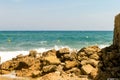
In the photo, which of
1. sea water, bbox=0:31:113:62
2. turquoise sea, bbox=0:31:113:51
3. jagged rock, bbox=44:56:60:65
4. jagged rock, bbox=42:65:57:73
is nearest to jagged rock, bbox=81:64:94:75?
jagged rock, bbox=42:65:57:73

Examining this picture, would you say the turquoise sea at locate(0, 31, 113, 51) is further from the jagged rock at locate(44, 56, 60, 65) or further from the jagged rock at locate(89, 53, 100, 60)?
the jagged rock at locate(89, 53, 100, 60)

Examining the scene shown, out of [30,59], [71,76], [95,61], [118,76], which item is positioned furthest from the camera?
[30,59]

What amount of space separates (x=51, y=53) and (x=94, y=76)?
4183 mm

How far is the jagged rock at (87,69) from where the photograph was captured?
16.3m

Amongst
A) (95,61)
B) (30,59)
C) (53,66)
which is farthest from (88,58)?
(30,59)

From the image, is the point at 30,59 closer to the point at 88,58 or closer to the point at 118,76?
the point at 88,58

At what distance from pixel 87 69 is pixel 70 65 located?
4.23 ft

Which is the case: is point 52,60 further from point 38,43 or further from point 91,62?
point 38,43

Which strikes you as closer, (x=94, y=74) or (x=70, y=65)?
(x=94, y=74)

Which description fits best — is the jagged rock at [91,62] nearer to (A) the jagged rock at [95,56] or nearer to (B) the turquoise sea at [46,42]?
(A) the jagged rock at [95,56]

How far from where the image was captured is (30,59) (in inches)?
731

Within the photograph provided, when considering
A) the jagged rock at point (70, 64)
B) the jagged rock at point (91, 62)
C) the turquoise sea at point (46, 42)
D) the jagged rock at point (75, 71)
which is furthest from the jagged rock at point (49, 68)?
the turquoise sea at point (46, 42)

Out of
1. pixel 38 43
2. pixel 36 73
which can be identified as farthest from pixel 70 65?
pixel 38 43

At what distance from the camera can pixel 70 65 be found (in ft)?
57.5
